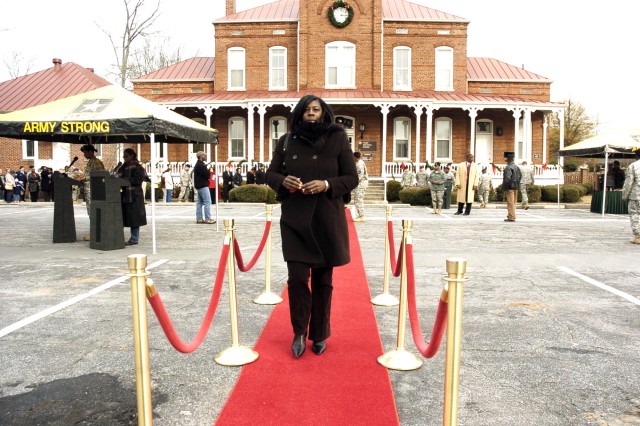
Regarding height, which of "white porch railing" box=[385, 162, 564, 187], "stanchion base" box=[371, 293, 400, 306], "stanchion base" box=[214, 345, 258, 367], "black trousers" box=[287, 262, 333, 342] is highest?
"white porch railing" box=[385, 162, 564, 187]

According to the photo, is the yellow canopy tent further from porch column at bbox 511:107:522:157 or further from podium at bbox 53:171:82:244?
porch column at bbox 511:107:522:157

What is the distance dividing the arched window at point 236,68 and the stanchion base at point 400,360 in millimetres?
28126

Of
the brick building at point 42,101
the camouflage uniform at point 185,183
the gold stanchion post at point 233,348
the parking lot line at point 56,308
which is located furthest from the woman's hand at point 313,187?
the brick building at point 42,101

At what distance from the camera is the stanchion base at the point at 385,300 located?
6.43 m

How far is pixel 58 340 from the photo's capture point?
16.6ft

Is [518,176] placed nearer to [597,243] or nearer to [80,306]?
[597,243]

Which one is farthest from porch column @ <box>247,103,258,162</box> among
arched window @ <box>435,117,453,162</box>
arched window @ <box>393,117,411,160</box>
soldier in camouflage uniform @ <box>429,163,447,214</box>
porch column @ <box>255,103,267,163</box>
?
soldier in camouflage uniform @ <box>429,163,447,214</box>

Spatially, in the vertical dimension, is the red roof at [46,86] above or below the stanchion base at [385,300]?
above

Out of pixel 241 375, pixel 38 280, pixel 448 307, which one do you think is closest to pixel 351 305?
pixel 241 375

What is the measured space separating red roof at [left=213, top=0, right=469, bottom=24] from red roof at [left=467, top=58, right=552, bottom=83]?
11.8 feet

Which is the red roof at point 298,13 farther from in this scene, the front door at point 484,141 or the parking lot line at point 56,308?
the parking lot line at point 56,308

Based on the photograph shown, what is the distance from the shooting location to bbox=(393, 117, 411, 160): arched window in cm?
3027

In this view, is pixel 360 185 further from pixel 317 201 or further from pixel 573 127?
pixel 573 127

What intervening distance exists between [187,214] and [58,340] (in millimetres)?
14038
